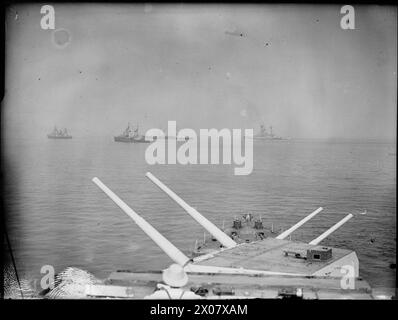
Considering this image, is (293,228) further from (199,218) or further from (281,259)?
(199,218)

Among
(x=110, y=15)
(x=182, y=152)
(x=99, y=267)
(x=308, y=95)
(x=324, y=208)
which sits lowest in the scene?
(x=99, y=267)

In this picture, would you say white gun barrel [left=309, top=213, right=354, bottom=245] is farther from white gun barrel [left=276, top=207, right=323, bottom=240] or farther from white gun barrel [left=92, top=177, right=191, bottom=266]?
white gun barrel [left=92, top=177, right=191, bottom=266]

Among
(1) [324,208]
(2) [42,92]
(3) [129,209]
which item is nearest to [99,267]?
(3) [129,209]

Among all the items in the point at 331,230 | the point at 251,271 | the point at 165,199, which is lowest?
the point at 251,271

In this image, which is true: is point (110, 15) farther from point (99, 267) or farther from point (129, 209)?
point (99, 267)

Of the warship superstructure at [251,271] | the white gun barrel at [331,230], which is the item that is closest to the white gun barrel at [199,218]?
the warship superstructure at [251,271]

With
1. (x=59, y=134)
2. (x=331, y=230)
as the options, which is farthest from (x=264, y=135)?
(x=59, y=134)

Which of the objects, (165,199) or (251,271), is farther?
(165,199)
